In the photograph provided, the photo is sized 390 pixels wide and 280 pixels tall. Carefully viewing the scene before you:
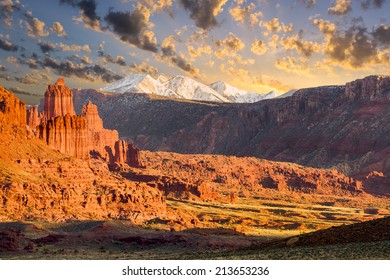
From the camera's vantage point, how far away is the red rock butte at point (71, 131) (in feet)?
267

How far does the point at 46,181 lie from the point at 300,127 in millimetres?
136017

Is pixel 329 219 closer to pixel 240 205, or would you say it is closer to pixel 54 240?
pixel 240 205

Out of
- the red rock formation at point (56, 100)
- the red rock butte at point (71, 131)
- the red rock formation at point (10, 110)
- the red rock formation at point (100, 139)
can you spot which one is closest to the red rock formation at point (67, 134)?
the red rock butte at point (71, 131)

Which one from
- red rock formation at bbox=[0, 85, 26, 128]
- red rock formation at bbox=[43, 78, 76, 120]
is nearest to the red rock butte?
red rock formation at bbox=[43, 78, 76, 120]

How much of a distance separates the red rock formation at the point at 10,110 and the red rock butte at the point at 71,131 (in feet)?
35.9

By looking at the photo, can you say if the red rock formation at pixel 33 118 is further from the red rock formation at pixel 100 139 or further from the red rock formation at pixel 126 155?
the red rock formation at pixel 126 155

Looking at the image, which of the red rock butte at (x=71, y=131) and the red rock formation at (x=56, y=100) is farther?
the red rock formation at (x=56, y=100)

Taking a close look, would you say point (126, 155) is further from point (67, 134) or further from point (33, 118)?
point (67, 134)

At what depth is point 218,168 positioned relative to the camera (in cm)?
13988

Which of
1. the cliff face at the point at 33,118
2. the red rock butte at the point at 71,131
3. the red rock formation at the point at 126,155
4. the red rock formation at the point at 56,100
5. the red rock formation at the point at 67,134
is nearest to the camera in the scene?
the red rock formation at the point at 67,134

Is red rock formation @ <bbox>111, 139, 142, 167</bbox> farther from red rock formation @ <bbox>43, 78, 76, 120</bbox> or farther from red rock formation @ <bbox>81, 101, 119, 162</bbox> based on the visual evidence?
red rock formation @ <bbox>43, 78, 76, 120</bbox>

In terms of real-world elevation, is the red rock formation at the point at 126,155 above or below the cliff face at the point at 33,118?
below

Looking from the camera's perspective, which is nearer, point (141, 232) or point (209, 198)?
point (141, 232)
